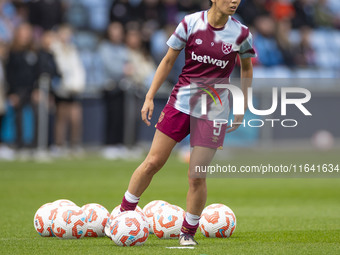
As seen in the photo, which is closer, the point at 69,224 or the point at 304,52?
the point at 69,224

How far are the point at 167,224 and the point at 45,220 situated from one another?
1190 mm

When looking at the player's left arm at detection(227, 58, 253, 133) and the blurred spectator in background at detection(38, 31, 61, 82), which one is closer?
the player's left arm at detection(227, 58, 253, 133)

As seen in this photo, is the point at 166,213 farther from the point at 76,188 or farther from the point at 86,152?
the point at 86,152

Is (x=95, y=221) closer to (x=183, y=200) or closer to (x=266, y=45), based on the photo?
(x=183, y=200)

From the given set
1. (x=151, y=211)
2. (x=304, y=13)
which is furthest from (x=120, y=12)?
(x=151, y=211)

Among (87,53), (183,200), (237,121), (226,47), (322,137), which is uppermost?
(226,47)

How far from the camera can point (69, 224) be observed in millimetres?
7234

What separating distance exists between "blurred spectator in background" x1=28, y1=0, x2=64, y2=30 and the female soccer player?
554 inches

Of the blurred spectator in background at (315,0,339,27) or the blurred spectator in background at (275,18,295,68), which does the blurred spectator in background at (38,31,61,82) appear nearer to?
the blurred spectator in background at (275,18,295,68)

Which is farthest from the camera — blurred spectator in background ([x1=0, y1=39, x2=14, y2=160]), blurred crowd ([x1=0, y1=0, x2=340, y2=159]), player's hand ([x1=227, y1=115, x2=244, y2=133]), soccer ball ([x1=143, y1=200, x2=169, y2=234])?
blurred crowd ([x1=0, y1=0, x2=340, y2=159])

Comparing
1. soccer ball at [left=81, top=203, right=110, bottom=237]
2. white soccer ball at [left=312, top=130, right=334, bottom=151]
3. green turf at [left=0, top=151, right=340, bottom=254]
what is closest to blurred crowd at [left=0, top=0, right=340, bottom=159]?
green turf at [left=0, top=151, right=340, bottom=254]

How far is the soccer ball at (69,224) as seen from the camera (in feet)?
23.7

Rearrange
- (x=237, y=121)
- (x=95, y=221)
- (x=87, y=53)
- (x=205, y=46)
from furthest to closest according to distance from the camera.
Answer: (x=87, y=53), (x=95, y=221), (x=237, y=121), (x=205, y=46)

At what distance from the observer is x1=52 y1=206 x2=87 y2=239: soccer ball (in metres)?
7.22
